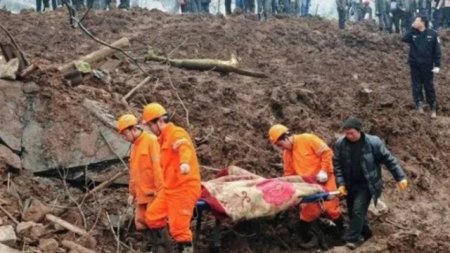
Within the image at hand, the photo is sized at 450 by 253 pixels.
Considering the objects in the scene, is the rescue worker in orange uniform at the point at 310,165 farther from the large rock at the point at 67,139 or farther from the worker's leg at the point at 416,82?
the worker's leg at the point at 416,82

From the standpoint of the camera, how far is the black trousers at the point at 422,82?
12.2m

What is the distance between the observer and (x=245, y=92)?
12.1 m

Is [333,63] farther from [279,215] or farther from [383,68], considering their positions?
[279,215]

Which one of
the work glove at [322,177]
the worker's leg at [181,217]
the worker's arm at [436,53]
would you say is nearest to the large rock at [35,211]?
the worker's leg at [181,217]

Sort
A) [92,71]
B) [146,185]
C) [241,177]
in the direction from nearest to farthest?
[146,185], [241,177], [92,71]

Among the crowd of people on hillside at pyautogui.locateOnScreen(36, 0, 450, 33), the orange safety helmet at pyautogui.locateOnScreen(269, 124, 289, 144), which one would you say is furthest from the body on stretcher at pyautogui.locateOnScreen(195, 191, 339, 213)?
the crowd of people on hillside at pyautogui.locateOnScreen(36, 0, 450, 33)

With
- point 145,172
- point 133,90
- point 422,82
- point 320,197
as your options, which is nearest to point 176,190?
point 145,172

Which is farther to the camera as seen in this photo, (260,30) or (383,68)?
(260,30)

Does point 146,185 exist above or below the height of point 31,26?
below

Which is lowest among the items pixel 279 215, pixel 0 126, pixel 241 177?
pixel 279 215

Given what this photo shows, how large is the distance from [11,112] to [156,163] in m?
2.50

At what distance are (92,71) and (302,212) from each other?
164 inches

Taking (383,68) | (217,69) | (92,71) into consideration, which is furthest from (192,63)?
(383,68)

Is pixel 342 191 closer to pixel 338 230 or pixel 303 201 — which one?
pixel 303 201
